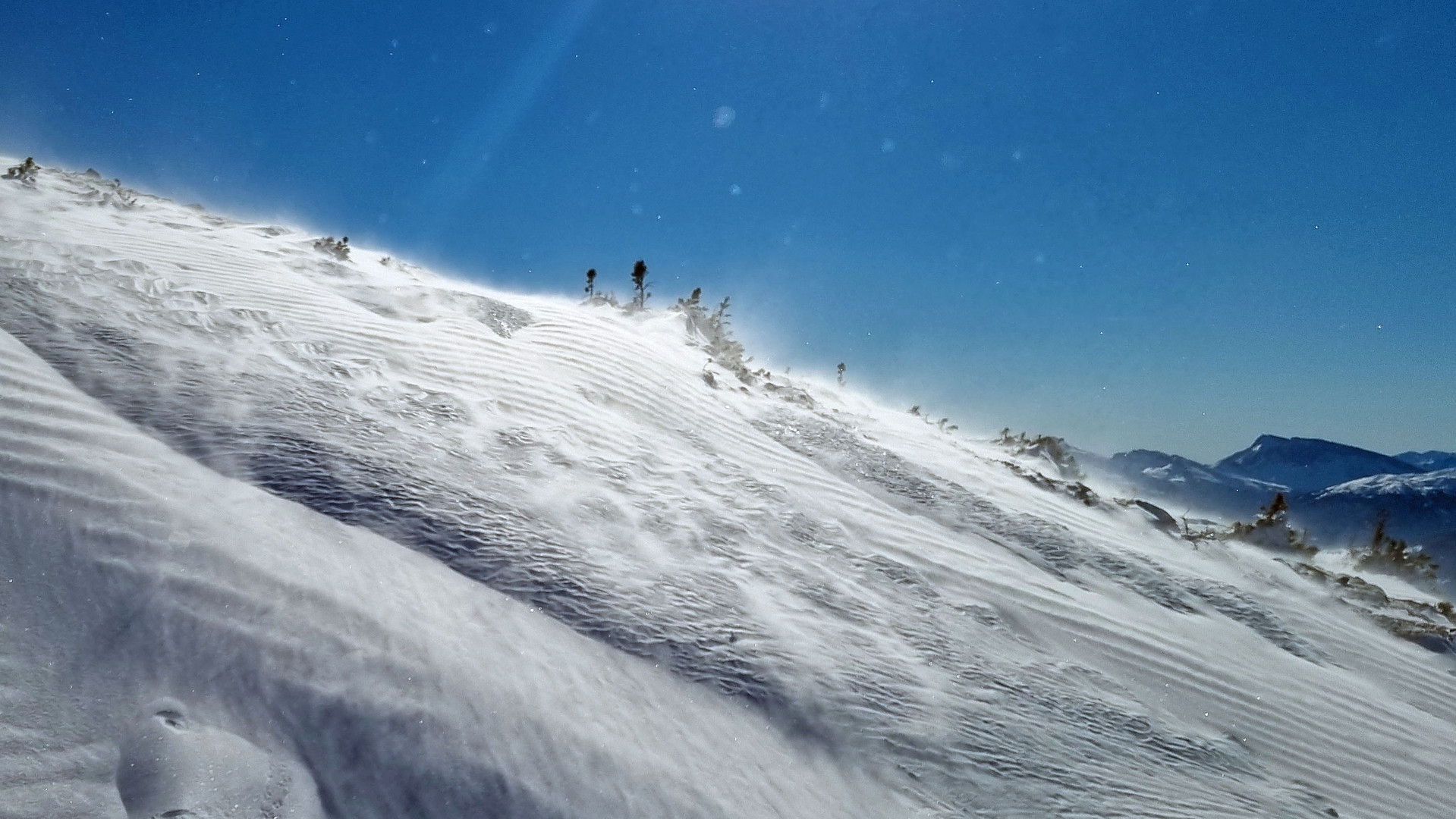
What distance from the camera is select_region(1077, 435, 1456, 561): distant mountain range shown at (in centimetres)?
1180

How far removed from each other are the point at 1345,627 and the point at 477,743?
670cm

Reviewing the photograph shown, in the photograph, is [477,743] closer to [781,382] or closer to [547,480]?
[547,480]

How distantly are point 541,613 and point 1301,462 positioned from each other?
12159cm

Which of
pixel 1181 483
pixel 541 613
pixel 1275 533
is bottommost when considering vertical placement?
pixel 541 613

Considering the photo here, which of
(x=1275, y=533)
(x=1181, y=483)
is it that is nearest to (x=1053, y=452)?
(x=1275, y=533)

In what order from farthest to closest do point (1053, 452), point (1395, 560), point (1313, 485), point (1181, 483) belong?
point (1313, 485) < point (1181, 483) < point (1053, 452) < point (1395, 560)

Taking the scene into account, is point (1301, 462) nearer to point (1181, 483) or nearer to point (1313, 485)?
point (1313, 485)

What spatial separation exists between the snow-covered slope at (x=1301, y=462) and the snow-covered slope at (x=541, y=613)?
3886 inches

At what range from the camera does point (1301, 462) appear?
97375mm

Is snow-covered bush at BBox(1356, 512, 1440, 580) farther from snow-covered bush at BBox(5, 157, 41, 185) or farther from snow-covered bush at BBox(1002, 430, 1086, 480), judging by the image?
snow-covered bush at BBox(5, 157, 41, 185)

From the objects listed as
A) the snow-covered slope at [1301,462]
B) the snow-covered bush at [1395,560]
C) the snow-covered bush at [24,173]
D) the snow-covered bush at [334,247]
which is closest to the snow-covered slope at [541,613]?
the snow-covered bush at [24,173]

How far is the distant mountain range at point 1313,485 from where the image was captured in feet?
38.7

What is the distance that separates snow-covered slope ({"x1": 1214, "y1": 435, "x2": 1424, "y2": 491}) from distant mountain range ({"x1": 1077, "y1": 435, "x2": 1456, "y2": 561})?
0.33 ft

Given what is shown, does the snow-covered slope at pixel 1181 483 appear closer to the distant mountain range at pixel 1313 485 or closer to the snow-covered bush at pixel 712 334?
the distant mountain range at pixel 1313 485
